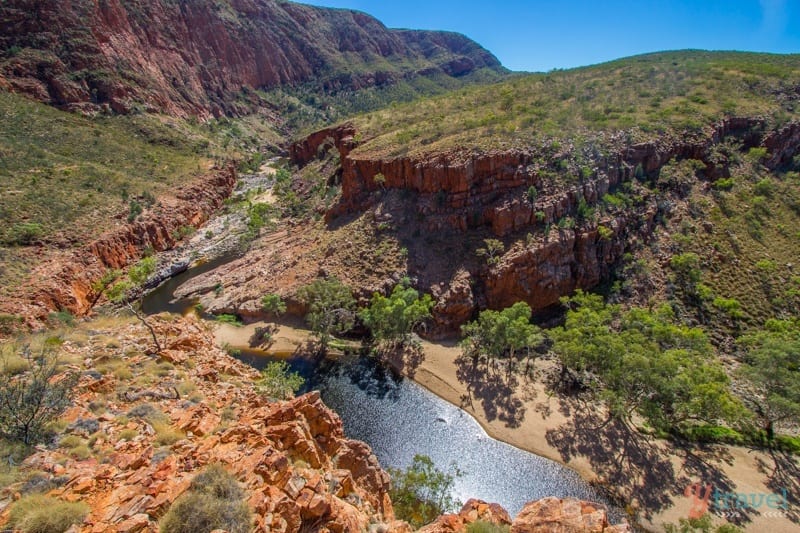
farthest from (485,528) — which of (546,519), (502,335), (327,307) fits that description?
(327,307)

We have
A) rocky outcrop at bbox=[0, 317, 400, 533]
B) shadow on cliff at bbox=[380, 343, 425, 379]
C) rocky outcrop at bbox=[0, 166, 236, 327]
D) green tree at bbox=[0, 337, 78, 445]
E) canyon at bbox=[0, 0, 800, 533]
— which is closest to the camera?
rocky outcrop at bbox=[0, 317, 400, 533]

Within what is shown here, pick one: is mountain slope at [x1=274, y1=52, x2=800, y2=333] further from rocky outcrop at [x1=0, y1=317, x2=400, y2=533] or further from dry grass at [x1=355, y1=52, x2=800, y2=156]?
rocky outcrop at [x1=0, y1=317, x2=400, y2=533]

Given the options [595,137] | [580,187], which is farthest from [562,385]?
[595,137]

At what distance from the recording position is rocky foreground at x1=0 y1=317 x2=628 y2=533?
430 inches

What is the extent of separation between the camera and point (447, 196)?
45.2 metres

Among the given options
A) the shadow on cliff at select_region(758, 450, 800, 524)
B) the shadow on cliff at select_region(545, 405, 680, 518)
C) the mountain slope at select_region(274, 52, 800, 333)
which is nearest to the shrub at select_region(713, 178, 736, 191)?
the mountain slope at select_region(274, 52, 800, 333)

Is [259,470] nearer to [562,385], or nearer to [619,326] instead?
[562,385]

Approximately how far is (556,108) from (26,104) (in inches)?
3495

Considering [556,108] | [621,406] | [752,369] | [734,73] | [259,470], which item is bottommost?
[621,406]

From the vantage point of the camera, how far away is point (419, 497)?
71.6ft

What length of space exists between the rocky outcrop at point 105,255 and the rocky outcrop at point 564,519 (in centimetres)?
4217

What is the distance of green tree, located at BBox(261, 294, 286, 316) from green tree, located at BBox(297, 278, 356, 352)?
85.8 inches

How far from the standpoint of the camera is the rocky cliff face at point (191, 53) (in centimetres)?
6794

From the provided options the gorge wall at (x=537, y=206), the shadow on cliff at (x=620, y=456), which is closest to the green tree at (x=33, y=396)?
the shadow on cliff at (x=620, y=456)
